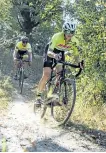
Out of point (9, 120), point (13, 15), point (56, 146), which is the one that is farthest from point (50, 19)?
point (56, 146)

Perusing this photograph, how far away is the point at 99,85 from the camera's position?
9859mm

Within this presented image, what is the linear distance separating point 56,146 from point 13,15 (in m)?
29.4

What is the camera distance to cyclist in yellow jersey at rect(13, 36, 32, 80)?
15.8 meters

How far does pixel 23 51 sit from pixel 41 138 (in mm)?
9689

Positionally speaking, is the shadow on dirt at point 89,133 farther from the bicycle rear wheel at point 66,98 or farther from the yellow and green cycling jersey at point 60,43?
the yellow and green cycling jersey at point 60,43

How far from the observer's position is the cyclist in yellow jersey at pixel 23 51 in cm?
1578

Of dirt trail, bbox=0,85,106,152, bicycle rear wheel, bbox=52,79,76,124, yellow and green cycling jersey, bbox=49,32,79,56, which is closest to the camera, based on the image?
dirt trail, bbox=0,85,106,152

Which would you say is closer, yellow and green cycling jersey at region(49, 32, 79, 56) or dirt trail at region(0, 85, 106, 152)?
dirt trail at region(0, 85, 106, 152)

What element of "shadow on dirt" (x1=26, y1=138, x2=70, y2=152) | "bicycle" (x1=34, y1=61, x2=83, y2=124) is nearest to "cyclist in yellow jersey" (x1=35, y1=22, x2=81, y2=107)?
"bicycle" (x1=34, y1=61, x2=83, y2=124)

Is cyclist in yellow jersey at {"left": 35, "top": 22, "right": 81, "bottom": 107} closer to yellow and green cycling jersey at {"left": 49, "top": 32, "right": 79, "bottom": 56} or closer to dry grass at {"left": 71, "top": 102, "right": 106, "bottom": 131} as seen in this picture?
yellow and green cycling jersey at {"left": 49, "top": 32, "right": 79, "bottom": 56}

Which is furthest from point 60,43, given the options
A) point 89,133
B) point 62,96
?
point 89,133

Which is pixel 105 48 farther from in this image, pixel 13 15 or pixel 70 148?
pixel 13 15

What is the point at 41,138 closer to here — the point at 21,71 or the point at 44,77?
the point at 44,77

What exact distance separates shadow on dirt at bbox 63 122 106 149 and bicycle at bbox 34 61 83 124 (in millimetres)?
273
